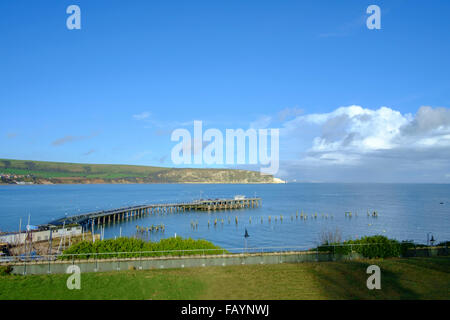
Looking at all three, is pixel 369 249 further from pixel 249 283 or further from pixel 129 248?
pixel 129 248

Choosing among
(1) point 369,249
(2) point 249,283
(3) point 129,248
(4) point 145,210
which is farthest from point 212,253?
(4) point 145,210

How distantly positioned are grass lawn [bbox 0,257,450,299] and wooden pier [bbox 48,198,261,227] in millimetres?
56751

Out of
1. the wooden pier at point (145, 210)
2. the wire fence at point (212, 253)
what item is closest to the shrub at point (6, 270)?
the wire fence at point (212, 253)

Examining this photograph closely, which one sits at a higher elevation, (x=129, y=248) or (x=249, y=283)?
(x=129, y=248)

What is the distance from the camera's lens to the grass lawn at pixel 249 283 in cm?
1939

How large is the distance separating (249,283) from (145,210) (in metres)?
98.0

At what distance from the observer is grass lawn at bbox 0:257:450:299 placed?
1939cm

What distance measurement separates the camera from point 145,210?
11450 centimetres

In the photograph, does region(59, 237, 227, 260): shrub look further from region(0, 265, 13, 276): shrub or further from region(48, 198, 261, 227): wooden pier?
region(48, 198, 261, 227): wooden pier

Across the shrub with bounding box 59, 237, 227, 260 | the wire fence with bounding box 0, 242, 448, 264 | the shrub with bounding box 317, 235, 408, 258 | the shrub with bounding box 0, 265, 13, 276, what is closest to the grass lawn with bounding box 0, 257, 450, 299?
the shrub with bounding box 0, 265, 13, 276

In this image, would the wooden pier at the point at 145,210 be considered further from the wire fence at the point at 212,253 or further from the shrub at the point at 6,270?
the shrub at the point at 6,270

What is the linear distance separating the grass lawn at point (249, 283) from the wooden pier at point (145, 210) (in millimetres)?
56751

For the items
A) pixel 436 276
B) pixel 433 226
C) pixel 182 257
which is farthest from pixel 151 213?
pixel 436 276
